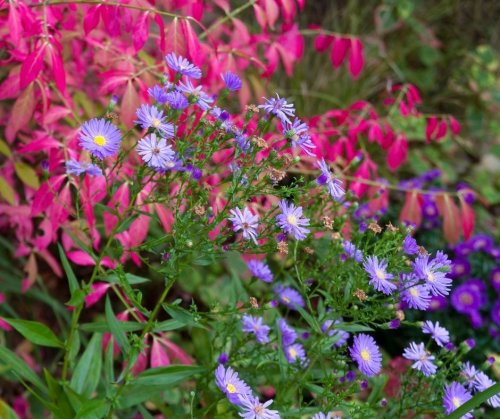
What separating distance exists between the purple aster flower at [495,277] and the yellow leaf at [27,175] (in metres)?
1.76

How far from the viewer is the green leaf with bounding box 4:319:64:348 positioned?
1.29m

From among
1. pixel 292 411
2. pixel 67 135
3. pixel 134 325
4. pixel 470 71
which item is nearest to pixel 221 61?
pixel 67 135

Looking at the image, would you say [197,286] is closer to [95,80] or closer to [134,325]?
[95,80]

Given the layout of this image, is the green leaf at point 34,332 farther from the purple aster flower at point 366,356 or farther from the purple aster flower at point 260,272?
the purple aster flower at point 366,356

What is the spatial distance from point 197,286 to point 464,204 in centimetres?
106

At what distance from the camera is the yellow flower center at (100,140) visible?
3.77 feet

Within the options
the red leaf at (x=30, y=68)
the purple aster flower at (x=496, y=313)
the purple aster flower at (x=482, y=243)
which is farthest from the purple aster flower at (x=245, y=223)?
the purple aster flower at (x=482, y=243)

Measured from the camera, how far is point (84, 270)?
271 centimetres

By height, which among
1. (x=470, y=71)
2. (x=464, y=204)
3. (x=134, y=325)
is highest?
(x=134, y=325)

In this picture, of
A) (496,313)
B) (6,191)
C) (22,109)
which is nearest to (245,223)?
(22,109)

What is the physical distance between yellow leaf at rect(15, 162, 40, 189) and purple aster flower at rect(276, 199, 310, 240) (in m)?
0.99

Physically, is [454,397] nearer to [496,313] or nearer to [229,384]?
[229,384]

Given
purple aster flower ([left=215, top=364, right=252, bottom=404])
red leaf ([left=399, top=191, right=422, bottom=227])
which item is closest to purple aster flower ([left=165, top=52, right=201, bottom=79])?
purple aster flower ([left=215, top=364, right=252, bottom=404])

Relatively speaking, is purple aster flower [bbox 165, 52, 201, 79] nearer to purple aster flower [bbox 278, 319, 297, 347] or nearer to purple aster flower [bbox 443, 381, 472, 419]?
purple aster flower [bbox 278, 319, 297, 347]
